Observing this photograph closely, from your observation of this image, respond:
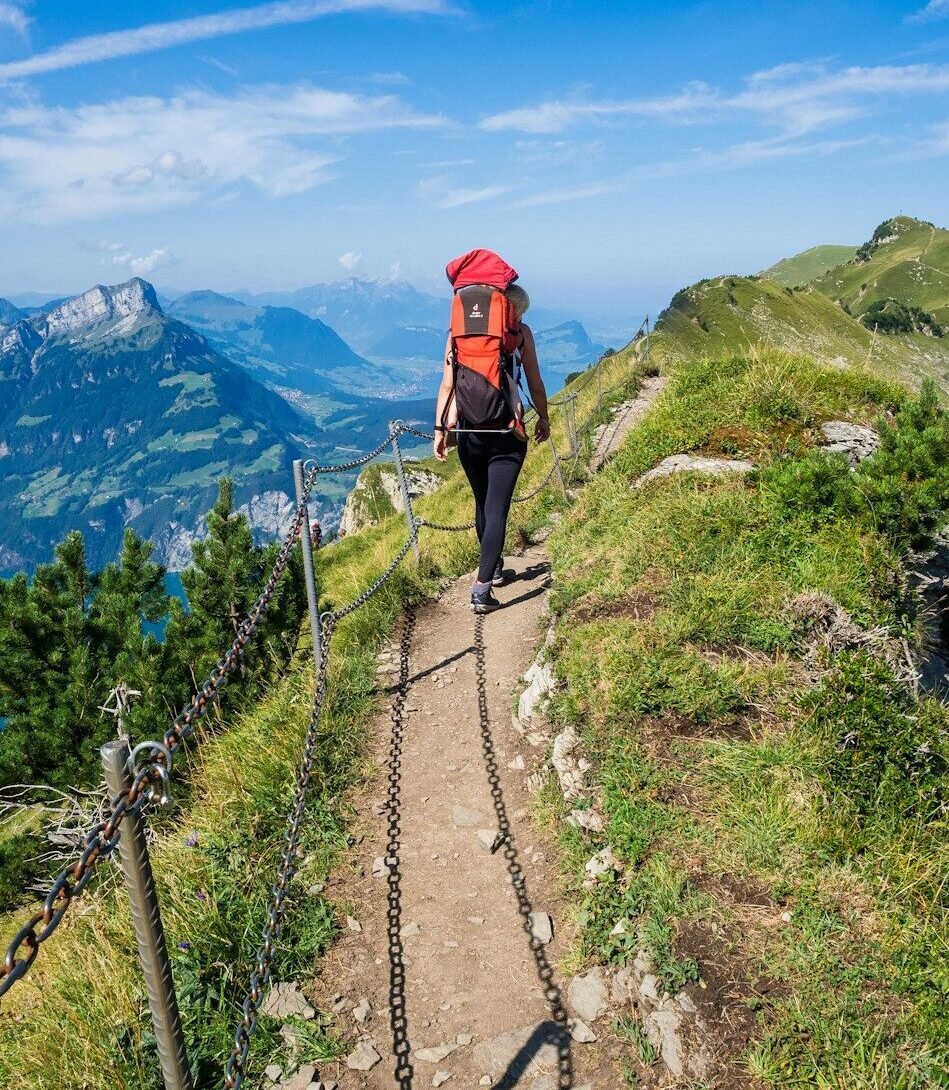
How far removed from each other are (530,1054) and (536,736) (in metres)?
2.66

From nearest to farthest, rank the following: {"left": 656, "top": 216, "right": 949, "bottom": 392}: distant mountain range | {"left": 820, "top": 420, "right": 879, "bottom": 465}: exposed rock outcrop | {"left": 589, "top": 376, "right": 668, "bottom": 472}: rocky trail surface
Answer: {"left": 820, "top": 420, "right": 879, "bottom": 465}: exposed rock outcrop → {"left": 589, "top": 376, "right": 668, "bottom": 472}: rocky trail surface → {"left": 656, "top": 216, "right": 949, "bottom": 392}: distant mountain range

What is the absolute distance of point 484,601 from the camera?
27.7 feet

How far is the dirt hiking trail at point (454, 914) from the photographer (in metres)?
3.62

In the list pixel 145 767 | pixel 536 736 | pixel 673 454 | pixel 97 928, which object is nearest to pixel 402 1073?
pixel 97 928

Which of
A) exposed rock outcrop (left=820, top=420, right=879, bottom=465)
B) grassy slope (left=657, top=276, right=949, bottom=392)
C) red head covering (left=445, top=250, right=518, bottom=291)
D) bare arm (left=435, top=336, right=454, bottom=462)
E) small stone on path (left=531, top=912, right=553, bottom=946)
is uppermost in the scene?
grassy slope (left=657, top=276, right=949, bottom=392)

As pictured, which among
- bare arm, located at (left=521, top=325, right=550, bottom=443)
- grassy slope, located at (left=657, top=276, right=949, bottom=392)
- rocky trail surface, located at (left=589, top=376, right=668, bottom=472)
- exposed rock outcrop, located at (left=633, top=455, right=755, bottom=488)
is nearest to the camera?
bare arm, located at (left=521, top=325, right=550, bottom=443)

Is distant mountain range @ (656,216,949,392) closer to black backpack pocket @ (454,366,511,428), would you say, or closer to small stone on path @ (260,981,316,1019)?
black backpack pocket @ (454,366,511,428)

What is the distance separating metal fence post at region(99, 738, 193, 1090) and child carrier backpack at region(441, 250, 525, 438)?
5.18 m

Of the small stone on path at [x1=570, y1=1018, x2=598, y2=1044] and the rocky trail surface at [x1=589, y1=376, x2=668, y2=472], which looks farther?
the rocky trail surface at [x1=589, y1=376, x2=668, y2=472]

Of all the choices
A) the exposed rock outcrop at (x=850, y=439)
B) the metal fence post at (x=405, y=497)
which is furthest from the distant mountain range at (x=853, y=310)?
the metal fence post at (x=405, y=497)

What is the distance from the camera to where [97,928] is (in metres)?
4.31

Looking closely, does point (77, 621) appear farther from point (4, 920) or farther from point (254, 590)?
point (4, 920)

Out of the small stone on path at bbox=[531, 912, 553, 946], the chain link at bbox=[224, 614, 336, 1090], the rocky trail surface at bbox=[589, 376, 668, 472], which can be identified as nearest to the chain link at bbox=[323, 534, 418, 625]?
the chain link at bbox=[224, 614, 336, 1090]

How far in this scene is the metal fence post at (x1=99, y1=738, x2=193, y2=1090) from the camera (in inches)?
80.8
